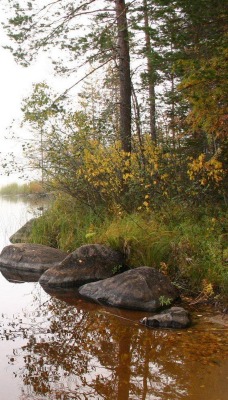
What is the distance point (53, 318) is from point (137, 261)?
1.93 m

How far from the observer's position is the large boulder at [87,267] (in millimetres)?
7102

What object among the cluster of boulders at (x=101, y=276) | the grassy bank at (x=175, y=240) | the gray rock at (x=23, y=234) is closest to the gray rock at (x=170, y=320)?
the cluster of boulders at (x=101, y=276)

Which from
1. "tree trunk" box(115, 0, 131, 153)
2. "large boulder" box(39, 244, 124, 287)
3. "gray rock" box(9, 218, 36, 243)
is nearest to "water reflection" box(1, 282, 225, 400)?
"large boulder" box(39, 244, 124, 287)

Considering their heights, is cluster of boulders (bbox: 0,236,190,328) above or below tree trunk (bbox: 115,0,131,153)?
below

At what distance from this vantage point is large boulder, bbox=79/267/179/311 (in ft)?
19.2

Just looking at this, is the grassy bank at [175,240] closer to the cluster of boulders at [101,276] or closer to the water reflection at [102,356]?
the cluster of boulders at [101,276]

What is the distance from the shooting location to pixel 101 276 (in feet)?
23.4

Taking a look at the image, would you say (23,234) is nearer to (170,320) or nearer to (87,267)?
(87,267)

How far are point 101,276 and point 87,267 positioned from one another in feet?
0.91

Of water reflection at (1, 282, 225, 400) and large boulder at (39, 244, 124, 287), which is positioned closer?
water reflection at (1, 282, 225, 400)

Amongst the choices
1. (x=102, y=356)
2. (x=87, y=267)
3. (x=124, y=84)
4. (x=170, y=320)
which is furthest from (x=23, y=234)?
(x=102, y=356)


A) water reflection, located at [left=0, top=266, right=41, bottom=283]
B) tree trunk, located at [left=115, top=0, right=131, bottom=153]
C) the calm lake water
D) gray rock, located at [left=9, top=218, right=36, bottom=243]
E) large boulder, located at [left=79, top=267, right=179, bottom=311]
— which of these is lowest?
the calm lake water

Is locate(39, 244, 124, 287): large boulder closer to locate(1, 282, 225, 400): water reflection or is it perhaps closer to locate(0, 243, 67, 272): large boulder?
locate(0, 243, 67, 272): large boulder

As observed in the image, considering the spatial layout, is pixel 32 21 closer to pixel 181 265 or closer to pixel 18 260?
pixel 18 260
